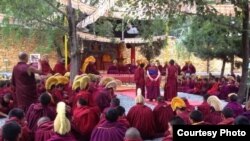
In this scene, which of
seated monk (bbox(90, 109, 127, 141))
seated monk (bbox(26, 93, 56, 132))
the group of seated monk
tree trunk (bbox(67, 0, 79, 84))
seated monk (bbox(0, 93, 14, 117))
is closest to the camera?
seated monk (bbox(90, 109, 127, 141))

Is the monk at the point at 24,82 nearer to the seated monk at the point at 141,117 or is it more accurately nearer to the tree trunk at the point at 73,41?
the seated monk at the point at 141,117

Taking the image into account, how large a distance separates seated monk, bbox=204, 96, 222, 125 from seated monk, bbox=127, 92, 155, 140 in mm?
1427

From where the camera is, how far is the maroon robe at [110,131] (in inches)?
267

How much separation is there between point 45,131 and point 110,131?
101 centimetres

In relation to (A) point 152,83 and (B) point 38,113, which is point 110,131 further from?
(A) point 152,83

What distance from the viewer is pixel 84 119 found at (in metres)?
8.02

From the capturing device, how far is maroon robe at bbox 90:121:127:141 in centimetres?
678

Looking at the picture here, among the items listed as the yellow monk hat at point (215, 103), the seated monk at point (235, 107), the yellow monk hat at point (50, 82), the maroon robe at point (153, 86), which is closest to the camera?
the yellow monk hat at point (215, 103)

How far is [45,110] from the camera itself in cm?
765

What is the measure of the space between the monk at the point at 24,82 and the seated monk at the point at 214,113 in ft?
11.3

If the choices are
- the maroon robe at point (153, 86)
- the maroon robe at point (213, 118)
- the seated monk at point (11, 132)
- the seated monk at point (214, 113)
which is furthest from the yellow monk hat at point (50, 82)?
the maroon robe at point (153, 86)

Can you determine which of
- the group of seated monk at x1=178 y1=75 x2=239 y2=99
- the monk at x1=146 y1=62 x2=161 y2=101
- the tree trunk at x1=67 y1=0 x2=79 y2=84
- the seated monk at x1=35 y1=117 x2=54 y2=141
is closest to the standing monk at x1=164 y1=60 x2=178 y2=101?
the monk at x1=146 y1=62 x2=161 y2=101

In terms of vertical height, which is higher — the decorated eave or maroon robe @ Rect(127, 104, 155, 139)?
the decorated eave

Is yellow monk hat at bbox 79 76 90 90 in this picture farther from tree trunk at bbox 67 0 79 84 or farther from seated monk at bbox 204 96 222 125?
tree trunk at bbox 67 0 79 84
